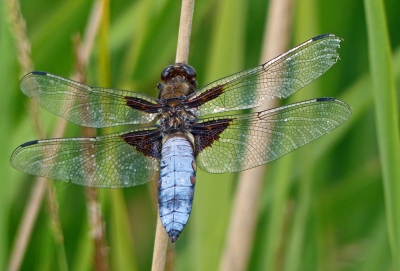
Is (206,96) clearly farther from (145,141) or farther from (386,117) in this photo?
(386,117)

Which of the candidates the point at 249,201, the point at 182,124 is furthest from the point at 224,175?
the point at 182,124

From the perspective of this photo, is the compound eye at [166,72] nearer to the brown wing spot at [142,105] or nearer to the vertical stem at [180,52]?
the brown wing spot at [142,105]

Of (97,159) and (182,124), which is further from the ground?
(182,124)

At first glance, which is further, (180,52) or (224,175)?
(224,175)

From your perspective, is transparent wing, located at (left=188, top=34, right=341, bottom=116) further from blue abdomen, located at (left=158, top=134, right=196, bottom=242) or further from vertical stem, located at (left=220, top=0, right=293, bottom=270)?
vertical stem, located at (left=220, top=0, right=293, bottom=270)

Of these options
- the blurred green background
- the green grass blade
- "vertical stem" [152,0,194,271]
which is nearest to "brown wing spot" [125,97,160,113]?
the blurred green background

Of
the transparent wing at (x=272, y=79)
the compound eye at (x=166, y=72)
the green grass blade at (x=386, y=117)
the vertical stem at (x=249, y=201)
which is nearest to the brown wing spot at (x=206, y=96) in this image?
the transparent wing at (x=272, y=79)

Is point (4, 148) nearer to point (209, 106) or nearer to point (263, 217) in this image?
point (209, 106)
